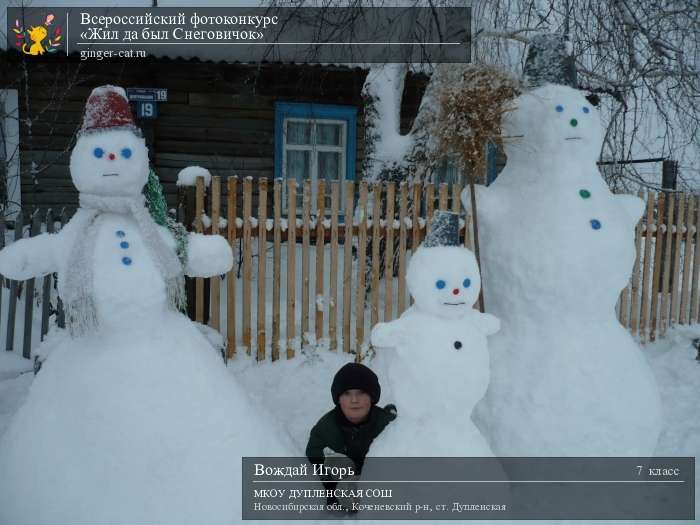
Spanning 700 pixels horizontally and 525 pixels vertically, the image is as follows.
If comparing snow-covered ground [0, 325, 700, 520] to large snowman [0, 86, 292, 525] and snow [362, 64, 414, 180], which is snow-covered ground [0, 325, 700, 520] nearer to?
large snowman [0, 86, 292, 525]

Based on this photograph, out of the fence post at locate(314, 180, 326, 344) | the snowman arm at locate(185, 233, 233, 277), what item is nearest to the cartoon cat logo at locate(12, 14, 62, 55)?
the fence post at locate(314, 180, 326, 344)

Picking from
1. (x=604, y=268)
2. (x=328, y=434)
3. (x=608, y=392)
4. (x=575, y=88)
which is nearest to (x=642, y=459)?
(x=608, y=392)

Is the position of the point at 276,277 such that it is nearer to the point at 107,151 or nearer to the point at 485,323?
the point at 107,151

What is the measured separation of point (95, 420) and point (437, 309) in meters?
1.47

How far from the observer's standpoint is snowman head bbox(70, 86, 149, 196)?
7.92 feet

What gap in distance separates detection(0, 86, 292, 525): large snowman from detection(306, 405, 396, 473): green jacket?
24 cm

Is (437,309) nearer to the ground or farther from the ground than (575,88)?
nearer to the ground

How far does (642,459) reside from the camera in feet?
9.07

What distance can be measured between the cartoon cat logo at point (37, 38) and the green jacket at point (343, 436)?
591 cm

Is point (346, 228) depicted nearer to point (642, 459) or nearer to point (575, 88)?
point (575, 88)

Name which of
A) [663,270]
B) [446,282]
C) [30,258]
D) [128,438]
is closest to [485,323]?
[446,282]

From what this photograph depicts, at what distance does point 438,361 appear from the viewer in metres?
2.26

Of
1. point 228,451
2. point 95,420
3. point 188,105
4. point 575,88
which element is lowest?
point 228,451

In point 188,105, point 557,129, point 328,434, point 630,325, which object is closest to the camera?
point 328,434
